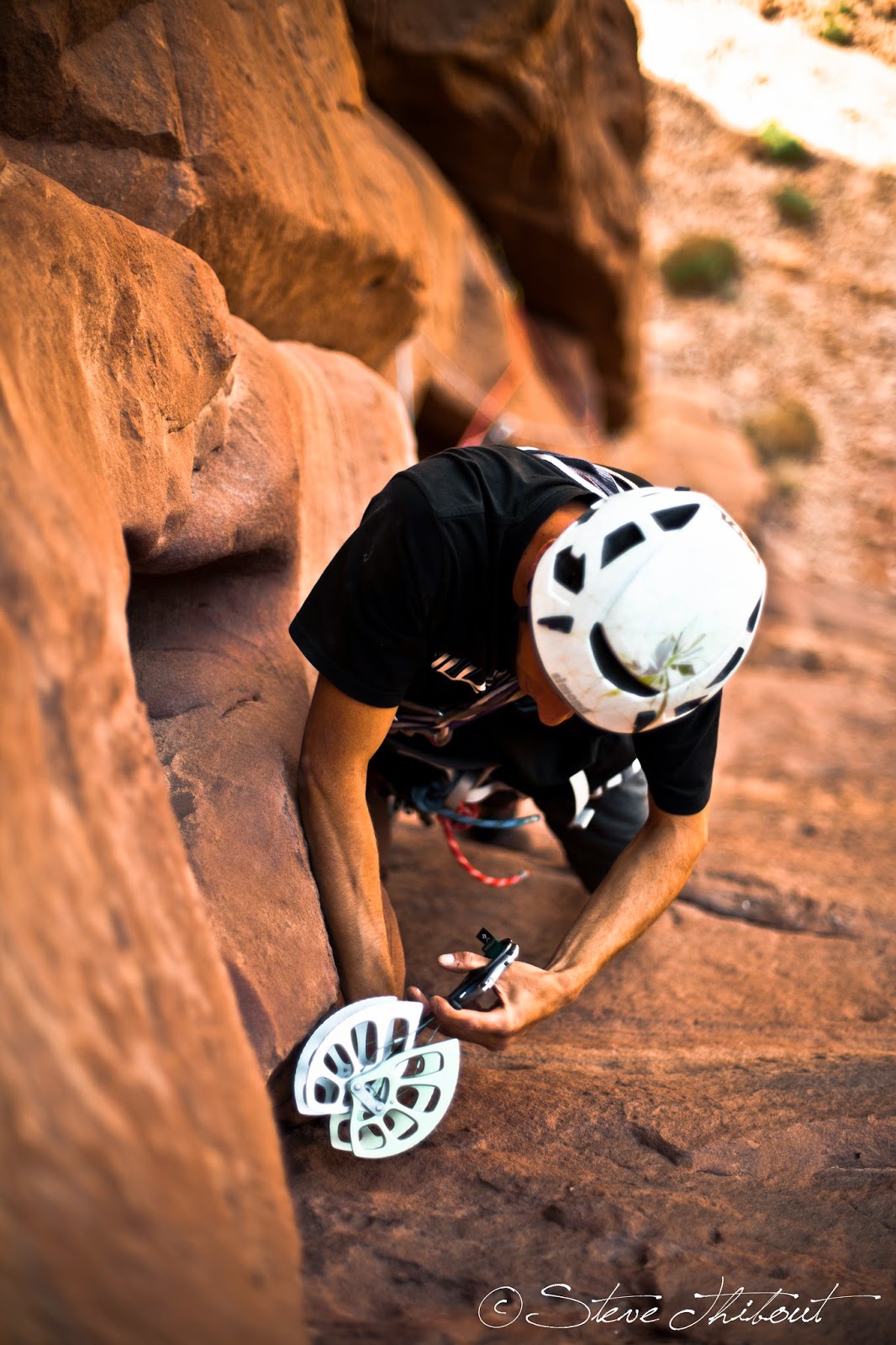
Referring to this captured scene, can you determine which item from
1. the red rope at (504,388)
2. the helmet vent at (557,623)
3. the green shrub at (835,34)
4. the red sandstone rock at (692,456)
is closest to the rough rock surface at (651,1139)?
the helmet vent at (557,623)

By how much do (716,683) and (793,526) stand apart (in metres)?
12.1

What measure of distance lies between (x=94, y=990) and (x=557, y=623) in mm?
1023

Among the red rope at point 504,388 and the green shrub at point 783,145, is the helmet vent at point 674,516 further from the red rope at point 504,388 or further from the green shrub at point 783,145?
the red rope at point 504,388

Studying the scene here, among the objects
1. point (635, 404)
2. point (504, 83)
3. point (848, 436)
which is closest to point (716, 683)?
point (504, 83)

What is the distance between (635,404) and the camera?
9.13 metres

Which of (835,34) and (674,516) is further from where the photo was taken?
(835,34)

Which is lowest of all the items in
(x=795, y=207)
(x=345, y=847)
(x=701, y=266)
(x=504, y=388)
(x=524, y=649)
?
(x=701, y=266)

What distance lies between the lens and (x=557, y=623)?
1.90 metres

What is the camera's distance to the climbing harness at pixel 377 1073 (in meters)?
1.91

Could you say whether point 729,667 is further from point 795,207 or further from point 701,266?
point 701,266

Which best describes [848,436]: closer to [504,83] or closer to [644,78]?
[644,78]

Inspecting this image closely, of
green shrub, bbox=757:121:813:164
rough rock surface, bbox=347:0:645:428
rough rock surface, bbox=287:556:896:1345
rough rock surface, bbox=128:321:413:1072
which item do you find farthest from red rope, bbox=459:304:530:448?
rough rock surface, bbox=287:556:896:1345

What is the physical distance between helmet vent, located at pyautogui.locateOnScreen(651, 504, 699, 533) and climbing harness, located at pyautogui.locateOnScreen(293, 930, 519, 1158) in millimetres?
877

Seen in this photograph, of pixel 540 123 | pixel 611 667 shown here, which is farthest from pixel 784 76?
pixel 611 667
